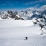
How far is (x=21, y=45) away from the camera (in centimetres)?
1491

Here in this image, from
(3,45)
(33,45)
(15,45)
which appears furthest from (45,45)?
(3,45)

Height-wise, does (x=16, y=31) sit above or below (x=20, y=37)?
above

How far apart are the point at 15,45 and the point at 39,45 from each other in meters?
4.33

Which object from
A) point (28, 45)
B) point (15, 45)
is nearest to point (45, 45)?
point (28, 45)

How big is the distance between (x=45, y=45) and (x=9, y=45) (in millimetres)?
6400

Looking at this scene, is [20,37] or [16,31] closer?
[20,37]

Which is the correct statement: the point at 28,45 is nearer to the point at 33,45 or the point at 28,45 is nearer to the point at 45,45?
the point at 33,45

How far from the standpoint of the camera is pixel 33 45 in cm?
1442

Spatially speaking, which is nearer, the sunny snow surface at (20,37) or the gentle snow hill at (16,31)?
the sunny snow surface at (20,37)

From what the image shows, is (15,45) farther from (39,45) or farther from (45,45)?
(45,45)

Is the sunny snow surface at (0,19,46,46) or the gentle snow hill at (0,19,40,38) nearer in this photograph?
the sunny snow surface at (0,19,46,46)

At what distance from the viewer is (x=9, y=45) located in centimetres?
1472

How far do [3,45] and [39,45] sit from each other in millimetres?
6463

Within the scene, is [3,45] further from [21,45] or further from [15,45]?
[21,45]
